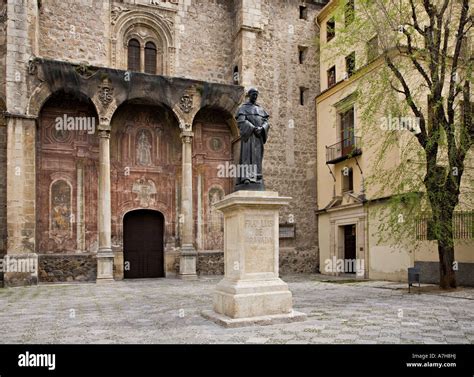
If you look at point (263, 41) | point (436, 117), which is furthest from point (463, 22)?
point (263, 41)

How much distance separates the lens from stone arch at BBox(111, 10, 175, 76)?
19.4m

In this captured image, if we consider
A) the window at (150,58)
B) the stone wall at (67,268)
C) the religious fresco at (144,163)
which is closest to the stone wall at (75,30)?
the window at (150,58)

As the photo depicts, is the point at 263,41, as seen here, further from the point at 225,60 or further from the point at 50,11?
the point at 50,11

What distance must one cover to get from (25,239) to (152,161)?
19.8 feet

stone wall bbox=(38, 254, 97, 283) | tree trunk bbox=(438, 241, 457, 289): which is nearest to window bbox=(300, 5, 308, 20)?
tree trunk bbox=(438, 241, 457, 289)

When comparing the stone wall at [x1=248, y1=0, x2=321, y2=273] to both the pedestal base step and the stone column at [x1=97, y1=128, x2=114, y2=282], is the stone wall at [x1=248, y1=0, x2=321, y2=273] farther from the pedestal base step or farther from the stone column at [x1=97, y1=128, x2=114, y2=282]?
the pedestal base step

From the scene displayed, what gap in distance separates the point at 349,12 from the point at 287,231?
10281 mm

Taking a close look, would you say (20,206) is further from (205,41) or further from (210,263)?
(205,41)

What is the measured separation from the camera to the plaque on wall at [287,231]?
68.6ft

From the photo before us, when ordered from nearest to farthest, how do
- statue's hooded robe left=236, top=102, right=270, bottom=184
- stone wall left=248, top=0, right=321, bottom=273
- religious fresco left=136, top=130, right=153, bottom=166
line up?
statue's hooded robe left=236, top=102, right=270, bottom=184
religious fresco left=136, top=130, right=153, bottom=166
stone wall left=248, top=0, right=321, bottom=273

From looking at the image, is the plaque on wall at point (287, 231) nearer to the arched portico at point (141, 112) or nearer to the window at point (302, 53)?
the arched portico at point (141, 112)

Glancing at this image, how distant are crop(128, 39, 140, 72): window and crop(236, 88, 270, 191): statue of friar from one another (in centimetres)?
1259

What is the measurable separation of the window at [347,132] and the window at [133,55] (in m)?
9.11

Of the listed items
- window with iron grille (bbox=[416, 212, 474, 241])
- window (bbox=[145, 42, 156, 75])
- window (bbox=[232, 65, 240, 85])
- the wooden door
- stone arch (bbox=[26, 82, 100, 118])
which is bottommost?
the wooden door
